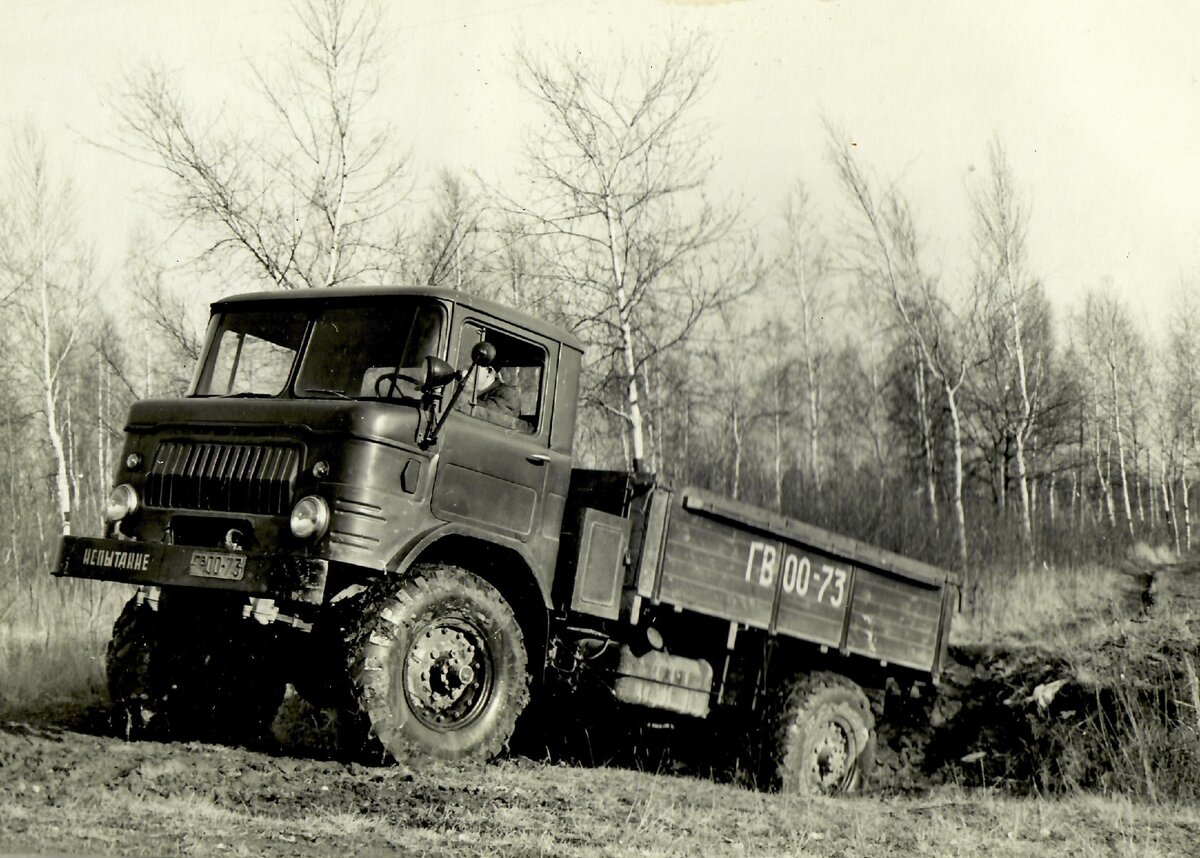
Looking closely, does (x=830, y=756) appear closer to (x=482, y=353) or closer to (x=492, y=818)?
(x=492, y=818)

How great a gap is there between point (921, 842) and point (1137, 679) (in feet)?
17.3

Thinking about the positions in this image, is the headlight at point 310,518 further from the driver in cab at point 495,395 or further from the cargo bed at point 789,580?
the cargo bed at point 789,580

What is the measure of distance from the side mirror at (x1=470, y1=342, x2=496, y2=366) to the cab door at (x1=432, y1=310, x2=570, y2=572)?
1.36ft

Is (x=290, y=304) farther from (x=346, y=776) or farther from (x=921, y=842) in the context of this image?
(x=921, y=842)

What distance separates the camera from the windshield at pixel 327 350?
6.06m

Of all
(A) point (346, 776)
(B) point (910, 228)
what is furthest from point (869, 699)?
(B) point (910, 228)

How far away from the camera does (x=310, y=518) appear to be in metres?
5.45

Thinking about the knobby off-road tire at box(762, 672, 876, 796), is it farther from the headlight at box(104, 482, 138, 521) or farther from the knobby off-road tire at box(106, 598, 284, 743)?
the headlight at box(104, 482, 138, 521)

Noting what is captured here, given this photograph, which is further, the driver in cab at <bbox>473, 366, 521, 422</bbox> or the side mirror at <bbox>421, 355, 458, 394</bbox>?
the driver in cab at <bbox>473, 366, 521, 422</bbox>

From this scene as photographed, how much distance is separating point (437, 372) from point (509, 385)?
1.05 metres

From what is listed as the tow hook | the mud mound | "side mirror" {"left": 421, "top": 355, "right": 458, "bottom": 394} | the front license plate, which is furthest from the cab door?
the mud mound

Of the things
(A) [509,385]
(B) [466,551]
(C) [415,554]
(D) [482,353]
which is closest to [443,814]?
(C) [415,554]

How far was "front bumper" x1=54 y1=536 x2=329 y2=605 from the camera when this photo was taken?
5.32m

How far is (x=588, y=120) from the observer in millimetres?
15109
